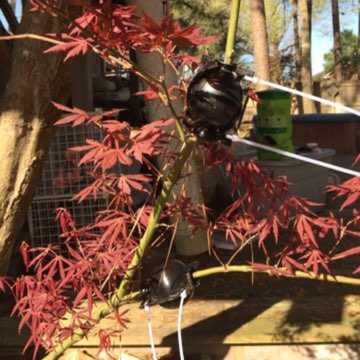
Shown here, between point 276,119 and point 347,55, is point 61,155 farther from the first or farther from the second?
point 347,55

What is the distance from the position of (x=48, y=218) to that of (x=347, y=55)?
3217 cm

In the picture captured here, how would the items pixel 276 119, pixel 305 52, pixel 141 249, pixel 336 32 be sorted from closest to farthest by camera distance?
pixel 141 249 < pixel 276 119 < pixel 305 52 < pixel 336 32

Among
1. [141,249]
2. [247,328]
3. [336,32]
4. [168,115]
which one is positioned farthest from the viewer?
[336,32]

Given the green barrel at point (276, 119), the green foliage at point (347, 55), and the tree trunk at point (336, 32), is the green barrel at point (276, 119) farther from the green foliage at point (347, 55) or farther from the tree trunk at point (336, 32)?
the green foliage at point (347, 55)

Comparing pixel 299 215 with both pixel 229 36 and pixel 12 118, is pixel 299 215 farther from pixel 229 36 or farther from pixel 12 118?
pixel 12 118

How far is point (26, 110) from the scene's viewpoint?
89.4 inches

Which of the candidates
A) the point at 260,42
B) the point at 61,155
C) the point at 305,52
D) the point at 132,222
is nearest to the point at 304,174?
the point at 61,155

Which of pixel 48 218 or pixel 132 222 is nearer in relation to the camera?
pixel 132 222

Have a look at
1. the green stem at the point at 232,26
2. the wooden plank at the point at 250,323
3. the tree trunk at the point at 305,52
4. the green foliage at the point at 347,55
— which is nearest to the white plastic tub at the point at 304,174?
the wooden plank at the point at 250,323

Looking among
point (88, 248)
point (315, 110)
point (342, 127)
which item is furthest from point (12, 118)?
point (315, 110)

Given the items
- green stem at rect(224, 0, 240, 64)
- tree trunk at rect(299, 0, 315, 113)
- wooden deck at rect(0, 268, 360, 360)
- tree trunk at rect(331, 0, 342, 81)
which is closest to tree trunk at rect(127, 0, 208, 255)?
wooden deck at rect(0, 268, 360, 360)

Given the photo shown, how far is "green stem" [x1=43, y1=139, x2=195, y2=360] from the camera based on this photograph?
1.94 meters

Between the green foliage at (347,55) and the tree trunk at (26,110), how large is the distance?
2737cm

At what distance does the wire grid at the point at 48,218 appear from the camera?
165 inches
